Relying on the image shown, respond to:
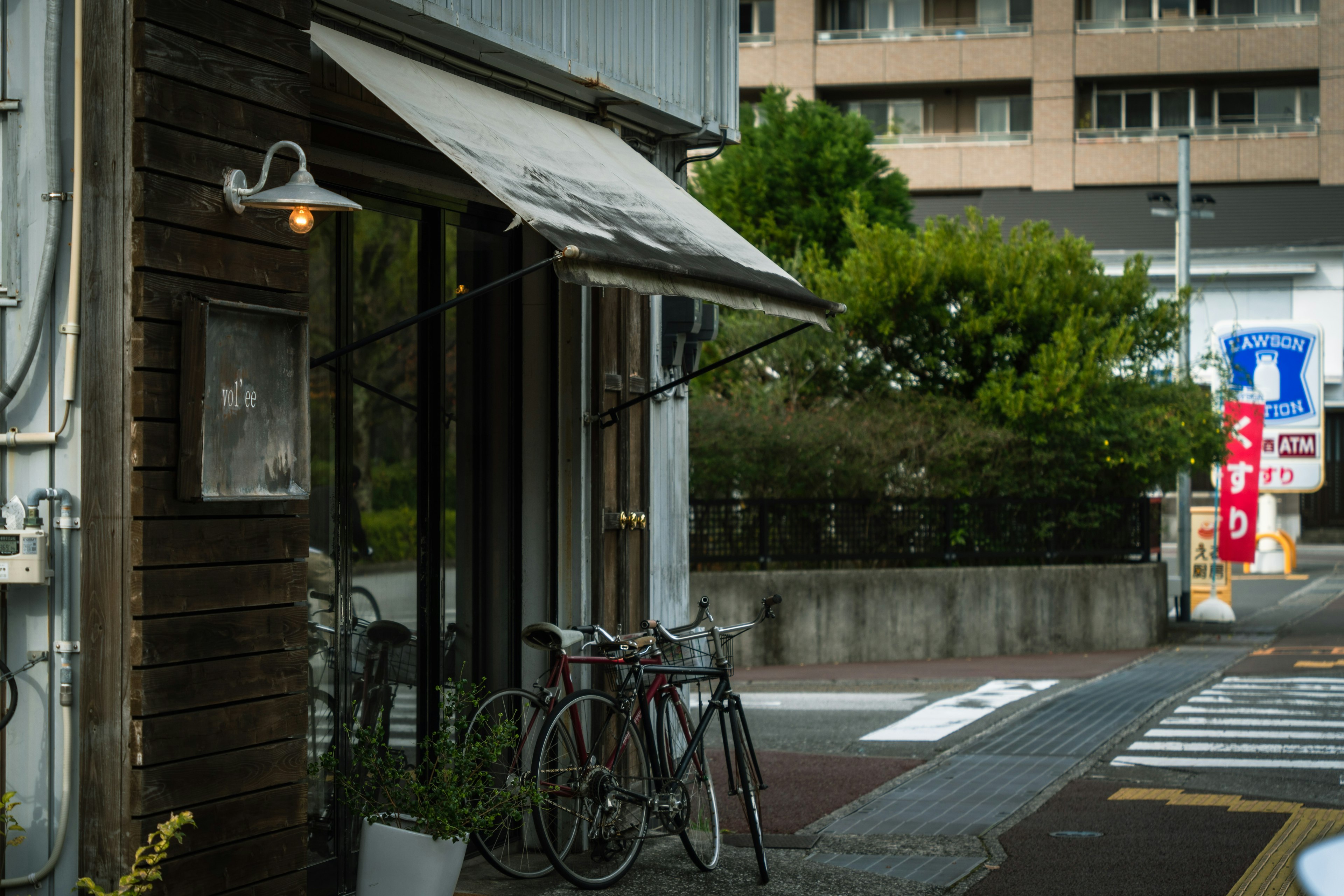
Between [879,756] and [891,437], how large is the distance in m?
6.93

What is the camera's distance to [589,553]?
24.4ft

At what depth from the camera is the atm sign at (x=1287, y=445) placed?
24578 mm

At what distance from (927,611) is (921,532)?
94cm

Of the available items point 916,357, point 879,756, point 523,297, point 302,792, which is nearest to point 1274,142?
point 916,357

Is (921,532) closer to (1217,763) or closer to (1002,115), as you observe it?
(1217,763)

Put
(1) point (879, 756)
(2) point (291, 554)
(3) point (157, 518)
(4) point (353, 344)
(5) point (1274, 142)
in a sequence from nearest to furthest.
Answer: (3) point (157, 518) < (2) point (291, 554) < (4) point (353, 344) < (1) point (879, 756) < (5) point (1274, 142)

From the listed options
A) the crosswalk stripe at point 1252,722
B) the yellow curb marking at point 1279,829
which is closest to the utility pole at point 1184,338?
the crosswalk stripe at point 1252,722

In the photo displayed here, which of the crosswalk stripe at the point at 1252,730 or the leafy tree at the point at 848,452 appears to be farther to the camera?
the leafy tree at the point at 848,452

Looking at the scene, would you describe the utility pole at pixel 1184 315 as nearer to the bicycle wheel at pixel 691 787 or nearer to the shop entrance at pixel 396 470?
the bicycle wheel at pixel 691 787

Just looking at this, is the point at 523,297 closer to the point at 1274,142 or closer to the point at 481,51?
the point at 481,51

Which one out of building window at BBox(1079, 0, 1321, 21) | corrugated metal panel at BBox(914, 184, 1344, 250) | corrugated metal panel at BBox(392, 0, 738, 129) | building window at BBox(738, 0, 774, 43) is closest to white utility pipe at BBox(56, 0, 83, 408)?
corrugated metal panel at BBox(392, 0, 738, 129)

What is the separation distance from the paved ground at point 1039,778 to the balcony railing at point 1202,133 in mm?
30026

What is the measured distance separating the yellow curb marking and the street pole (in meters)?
9.33

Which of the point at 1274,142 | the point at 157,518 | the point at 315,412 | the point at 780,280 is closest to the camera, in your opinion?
the point at 157,518
